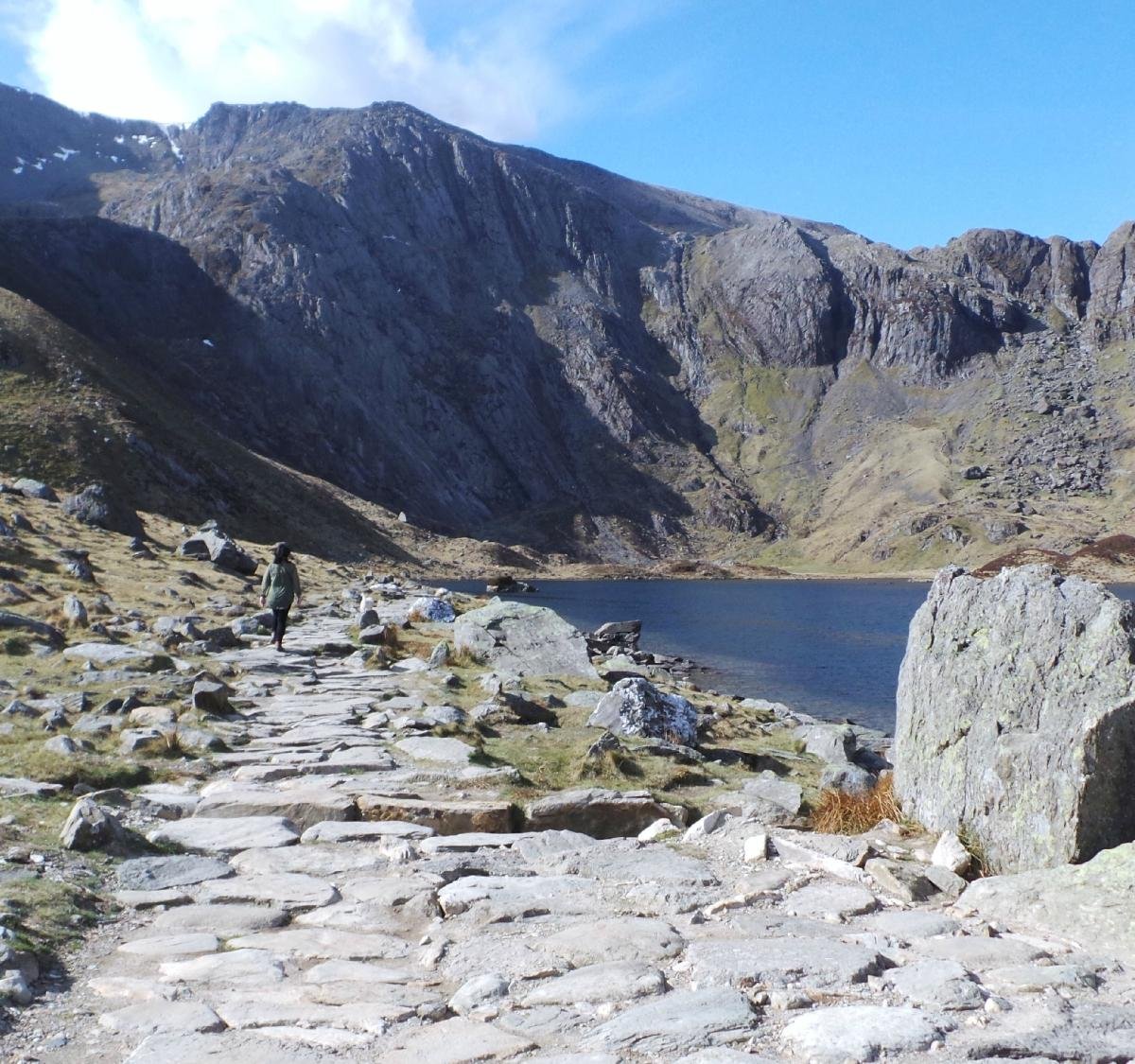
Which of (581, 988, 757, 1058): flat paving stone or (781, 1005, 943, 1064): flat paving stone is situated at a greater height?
(781, 1005, 943, 1064): flat paving stone

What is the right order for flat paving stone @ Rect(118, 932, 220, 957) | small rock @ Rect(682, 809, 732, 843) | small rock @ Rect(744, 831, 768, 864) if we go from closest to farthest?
flat paving stone @ Rect(118, 932, 220, 957)
small rock @ Rect(744, 831, 768, 864)
small rock @ Rect(682, 809, 732, 843)

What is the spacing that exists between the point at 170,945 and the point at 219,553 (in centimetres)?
2843


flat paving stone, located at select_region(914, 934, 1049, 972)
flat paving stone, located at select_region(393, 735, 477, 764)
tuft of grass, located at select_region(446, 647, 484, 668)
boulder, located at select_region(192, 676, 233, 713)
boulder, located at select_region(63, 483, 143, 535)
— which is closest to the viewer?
flat paving stone, located at select_region(914, 934, 1049, 972)

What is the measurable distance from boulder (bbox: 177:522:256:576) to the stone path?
2465 centimetres

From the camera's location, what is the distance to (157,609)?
22.5 metres

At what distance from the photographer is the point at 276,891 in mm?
7434

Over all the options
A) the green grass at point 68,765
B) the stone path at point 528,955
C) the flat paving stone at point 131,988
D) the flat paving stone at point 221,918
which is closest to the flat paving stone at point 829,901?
the stone path at point 528,955

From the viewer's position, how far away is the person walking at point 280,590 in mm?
19781

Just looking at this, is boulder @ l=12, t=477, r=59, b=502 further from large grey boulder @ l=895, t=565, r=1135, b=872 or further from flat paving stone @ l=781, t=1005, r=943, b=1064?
flat paving stone @ l=781, t=1005, r=943, b=1064

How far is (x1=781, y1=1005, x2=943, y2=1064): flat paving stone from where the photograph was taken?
4594mm

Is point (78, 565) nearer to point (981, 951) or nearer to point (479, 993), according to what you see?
point (479, 993)

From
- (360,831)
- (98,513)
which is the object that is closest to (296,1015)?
(360,831)

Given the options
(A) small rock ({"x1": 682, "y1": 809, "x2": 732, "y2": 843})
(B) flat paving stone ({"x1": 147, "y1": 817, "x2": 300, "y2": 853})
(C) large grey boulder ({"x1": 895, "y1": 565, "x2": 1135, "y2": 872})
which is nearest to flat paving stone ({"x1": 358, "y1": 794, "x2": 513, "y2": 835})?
(B) flat paving stone ({"x1": 147, "y1": 817, "x2": 300, "y2": 853})

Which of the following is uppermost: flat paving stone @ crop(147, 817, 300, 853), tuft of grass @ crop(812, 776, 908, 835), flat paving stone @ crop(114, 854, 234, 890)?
tuft of grass @ crop(812, 776, 908, 835)
